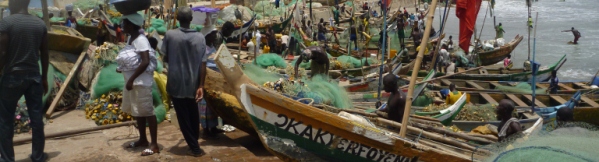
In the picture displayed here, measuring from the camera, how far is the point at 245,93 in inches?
199

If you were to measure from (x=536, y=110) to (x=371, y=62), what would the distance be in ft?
20.5

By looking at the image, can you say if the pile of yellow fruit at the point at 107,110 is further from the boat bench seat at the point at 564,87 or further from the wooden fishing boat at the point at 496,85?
the boat bench seat at the point at 564,87

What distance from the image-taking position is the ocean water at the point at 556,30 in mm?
25047

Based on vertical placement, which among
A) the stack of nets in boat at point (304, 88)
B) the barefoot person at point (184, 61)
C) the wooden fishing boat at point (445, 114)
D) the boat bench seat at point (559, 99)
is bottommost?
the boat bench seat at point (559, 99)

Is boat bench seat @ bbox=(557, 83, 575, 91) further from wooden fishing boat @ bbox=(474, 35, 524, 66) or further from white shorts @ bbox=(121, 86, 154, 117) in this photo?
white shorts @ bbox=(121, 86, 154, 117)

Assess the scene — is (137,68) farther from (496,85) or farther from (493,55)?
(493,55)

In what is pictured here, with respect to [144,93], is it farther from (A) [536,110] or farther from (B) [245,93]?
(A) [536,110]

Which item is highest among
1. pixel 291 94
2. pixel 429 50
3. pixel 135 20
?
pixel 135 20

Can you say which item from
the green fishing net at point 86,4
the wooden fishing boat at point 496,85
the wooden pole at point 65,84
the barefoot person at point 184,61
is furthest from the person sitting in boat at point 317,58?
the green fishing net at point 86,4

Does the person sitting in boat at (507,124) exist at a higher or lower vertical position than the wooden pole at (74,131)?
higher

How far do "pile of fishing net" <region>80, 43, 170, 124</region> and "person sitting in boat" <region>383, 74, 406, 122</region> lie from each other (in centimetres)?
255

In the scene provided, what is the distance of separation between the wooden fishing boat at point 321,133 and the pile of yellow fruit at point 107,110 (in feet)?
6.32

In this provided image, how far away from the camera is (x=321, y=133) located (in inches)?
202

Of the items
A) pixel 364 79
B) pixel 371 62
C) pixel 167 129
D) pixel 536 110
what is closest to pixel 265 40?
pixel 371 62
